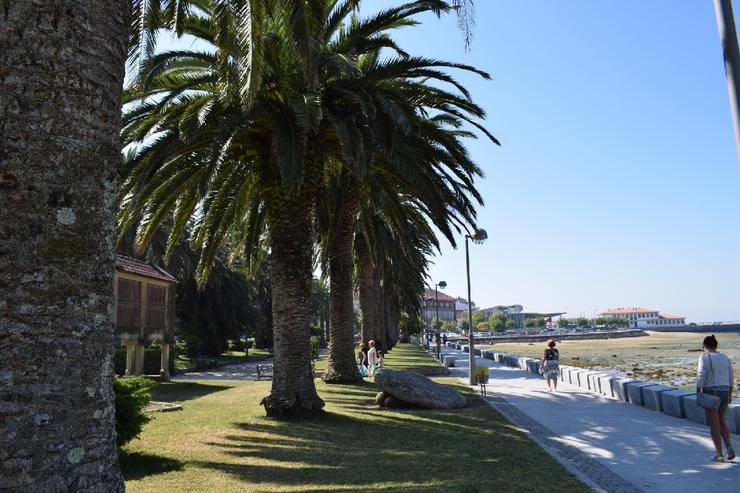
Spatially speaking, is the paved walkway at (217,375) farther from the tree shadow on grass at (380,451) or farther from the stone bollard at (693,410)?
the stone bollard at (693,410)

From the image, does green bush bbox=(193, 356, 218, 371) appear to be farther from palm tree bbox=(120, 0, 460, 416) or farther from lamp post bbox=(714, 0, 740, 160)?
lamp post bbox=(714, 0, 740, 160)

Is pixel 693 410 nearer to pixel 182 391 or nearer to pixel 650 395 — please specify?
pixel 650 395

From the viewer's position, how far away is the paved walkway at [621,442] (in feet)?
23.0

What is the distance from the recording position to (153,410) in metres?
13.8

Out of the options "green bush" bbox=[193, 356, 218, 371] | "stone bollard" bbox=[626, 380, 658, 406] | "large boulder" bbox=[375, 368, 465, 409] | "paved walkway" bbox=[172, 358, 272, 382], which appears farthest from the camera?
"green bush" bbox=[193, 356, 218, 371]

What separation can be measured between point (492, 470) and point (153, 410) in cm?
951

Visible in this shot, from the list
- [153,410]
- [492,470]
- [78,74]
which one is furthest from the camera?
[153,410]

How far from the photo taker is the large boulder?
13188 mm

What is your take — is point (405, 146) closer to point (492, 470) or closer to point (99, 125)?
point (492, 470)

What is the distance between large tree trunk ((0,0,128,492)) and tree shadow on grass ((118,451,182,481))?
14.1 feet

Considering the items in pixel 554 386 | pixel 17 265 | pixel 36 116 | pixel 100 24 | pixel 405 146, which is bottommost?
pixel 554 386

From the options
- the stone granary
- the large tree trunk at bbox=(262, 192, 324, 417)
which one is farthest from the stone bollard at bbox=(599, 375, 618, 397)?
the stone granary

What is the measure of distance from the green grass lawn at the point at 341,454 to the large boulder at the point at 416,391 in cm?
35

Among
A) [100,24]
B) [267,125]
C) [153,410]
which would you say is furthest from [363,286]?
[100,24]
